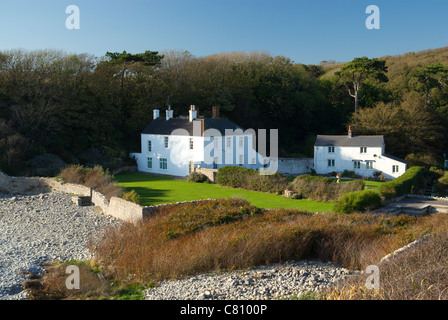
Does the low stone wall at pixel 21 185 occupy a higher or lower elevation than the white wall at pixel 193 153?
lower

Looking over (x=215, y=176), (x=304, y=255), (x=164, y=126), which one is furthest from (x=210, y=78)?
(x=304, y=255)

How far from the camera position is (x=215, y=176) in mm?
27062

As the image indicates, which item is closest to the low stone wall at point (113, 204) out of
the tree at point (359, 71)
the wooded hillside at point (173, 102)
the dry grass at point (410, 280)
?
the wooded hillside at point (173, 102)

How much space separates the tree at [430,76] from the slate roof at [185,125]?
23813 millimetres

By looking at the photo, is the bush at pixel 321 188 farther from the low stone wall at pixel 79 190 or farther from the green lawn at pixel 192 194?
the low stone wall at pixel 79 190

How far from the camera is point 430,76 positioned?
44.2m

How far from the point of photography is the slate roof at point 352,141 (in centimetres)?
3391

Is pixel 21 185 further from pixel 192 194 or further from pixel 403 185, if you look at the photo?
pixel 403 185

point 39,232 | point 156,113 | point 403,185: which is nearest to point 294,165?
point 403,185

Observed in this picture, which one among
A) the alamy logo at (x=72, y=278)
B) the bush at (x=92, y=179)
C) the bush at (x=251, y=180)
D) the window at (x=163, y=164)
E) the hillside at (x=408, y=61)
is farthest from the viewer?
the hillside at (x=408, y=61)

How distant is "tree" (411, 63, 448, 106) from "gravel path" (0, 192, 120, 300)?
125 ft

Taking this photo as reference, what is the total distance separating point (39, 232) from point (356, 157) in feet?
86.3

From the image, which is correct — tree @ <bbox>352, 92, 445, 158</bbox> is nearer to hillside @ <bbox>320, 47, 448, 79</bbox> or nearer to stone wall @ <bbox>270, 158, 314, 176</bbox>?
stone wall @ <bbox>270, 158, 314, 176</bbox>
